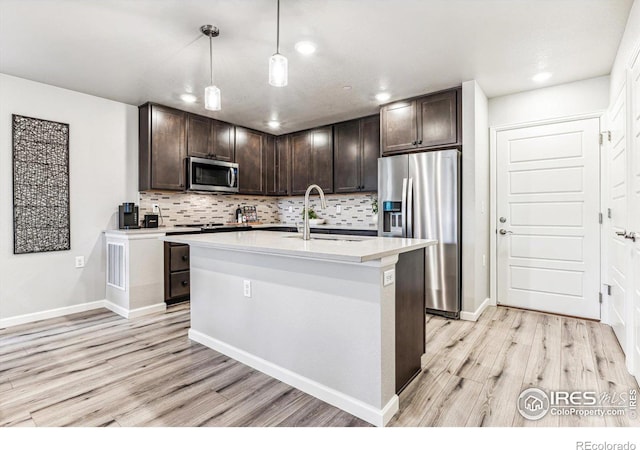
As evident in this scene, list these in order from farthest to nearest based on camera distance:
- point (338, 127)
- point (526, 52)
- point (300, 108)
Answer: point (338, 127), point (300, 108), point (526, 52)

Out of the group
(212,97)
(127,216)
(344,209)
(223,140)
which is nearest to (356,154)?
(344,209)

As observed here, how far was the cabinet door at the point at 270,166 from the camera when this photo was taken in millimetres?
5320

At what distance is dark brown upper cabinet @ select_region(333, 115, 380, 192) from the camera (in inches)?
174

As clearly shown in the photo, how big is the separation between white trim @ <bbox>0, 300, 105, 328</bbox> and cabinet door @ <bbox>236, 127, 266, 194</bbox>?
2280mm

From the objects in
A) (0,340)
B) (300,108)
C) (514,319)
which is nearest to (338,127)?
(300,108)

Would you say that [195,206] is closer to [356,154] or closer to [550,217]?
[356,154]

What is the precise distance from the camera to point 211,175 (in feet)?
14.5

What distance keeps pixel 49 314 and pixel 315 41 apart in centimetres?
368

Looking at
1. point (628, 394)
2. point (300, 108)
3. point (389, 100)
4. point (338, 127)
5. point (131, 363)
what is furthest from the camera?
point (338, 127)

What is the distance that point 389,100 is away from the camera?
389cm

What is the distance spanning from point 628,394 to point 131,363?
3.18 m

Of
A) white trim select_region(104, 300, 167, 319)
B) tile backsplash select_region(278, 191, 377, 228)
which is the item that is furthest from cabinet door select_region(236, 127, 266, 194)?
white trim select_region(104, 300, 167, 319)

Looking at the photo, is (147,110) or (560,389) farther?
(147,110)
